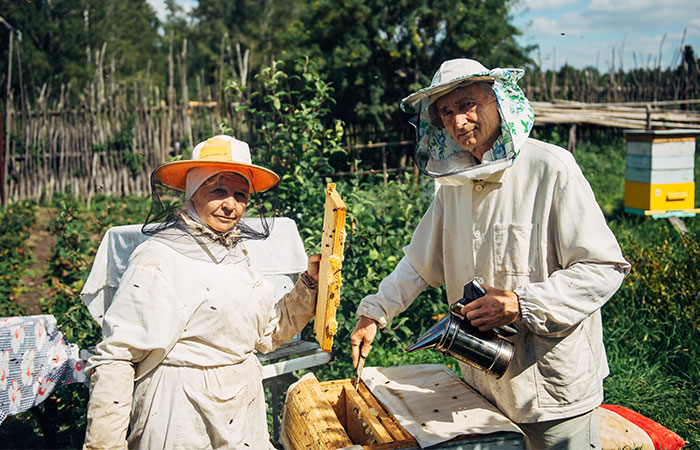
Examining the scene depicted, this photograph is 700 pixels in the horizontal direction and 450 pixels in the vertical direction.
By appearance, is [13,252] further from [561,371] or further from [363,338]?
[561,371]

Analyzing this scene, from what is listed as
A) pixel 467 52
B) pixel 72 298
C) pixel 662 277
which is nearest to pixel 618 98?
pixel 467 52

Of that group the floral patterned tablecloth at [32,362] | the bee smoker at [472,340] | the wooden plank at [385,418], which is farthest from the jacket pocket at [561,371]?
the floral patterned tablecloth at [32,362]

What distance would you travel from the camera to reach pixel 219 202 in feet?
7.00

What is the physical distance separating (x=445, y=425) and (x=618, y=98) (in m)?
11.8

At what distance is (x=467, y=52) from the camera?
35.4 feet

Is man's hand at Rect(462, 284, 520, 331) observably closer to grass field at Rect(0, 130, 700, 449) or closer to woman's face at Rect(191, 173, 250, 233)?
woman's face at Rect(191, 173, 250, 233)

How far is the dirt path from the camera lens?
5922 mm

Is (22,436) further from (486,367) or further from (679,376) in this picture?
(679,376)

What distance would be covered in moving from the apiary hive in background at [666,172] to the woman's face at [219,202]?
5.50 metres

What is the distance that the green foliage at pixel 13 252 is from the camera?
5.58 metres

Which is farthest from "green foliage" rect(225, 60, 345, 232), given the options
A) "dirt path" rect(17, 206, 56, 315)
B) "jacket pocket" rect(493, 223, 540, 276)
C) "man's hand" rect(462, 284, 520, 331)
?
"man's hand" rect(462, 284, 520, 331)

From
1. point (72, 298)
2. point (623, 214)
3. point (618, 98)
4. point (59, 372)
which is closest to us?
point (59, 372)

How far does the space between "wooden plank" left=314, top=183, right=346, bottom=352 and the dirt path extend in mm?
3750

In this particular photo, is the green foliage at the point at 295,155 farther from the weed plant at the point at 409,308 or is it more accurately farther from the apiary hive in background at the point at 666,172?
the apiary hive in background at the point at 666,172
